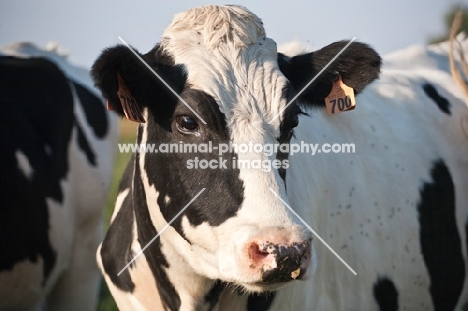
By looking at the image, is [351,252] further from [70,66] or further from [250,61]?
[70,66]

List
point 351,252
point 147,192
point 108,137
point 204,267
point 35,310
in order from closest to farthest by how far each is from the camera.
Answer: point 204,267 < point 147,192 < point 351,252 < point 35,310 < point 108,137

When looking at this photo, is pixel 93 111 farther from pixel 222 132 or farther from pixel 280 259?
pixel 280 259

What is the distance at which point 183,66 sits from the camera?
4.09 meters

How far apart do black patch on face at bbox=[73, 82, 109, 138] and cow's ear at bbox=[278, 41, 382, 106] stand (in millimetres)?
2688

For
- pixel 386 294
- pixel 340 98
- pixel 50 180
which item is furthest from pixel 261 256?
pixel 50 180

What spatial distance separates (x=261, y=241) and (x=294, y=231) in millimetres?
147

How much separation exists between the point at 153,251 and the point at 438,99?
9.41ft

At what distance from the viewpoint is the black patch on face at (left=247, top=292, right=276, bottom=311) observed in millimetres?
4242

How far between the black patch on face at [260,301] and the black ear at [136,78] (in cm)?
106

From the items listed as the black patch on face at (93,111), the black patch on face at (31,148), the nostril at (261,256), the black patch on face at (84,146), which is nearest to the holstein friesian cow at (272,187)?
the nostril at (261,256)

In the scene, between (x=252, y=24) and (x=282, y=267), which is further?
(x=252, y=24)

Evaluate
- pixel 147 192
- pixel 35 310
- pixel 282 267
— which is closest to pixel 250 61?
pixel 147 192

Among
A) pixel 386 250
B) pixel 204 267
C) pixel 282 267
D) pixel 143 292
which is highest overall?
pixel 282 267

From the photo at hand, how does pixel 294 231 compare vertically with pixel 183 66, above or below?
below
